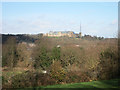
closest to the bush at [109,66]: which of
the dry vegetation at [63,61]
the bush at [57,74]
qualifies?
the dry vegetation at [63,61]

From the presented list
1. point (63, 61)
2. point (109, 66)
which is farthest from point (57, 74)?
point (63, 61)

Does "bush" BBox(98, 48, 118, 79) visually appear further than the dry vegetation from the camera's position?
Yes

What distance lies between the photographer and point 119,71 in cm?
1299

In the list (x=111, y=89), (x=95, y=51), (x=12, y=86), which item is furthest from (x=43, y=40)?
(x=111, y=89)

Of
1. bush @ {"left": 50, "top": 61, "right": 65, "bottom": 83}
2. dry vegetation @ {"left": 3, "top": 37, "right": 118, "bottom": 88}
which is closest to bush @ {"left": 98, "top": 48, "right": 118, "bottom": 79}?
dry vegetation @ {"left": 3, "top": 37, "right": 118, "bottom": 88}

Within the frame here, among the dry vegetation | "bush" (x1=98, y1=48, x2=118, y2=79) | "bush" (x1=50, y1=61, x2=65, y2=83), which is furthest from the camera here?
"bush" (x1=98, y1=48, x2=118, y2=79)

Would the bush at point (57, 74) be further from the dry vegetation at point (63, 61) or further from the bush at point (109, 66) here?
the bush at point (109, 66)

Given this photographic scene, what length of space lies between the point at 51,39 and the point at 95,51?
27.1 ft

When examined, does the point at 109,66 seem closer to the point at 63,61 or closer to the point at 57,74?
the point at 57,74

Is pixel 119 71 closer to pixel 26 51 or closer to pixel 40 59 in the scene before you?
pixel 40 59

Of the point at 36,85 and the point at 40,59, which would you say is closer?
the point at 36,85

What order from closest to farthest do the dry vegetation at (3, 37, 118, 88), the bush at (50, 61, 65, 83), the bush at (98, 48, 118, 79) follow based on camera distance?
the dry vegetation at (3, 37, 118, 88)
the bush at (50, 61, 65, 83)
the bush at (98, 48, 118, 79)

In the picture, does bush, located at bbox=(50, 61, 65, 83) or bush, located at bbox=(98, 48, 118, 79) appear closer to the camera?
bush, located at bbox=(50, 61, 65, 83)

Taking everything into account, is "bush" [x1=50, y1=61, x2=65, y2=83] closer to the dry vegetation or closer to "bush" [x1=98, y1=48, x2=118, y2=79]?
the dry vegetation
